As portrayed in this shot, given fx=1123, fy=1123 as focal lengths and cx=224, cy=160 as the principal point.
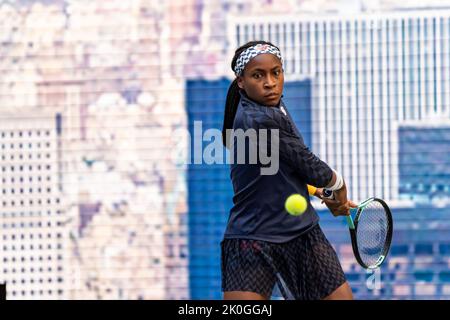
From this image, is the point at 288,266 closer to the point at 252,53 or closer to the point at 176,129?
the point at 252,53

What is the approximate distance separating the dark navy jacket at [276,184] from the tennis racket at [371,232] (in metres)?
0.52

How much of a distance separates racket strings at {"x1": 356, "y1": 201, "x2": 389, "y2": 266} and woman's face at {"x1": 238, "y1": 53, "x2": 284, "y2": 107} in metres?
0.82

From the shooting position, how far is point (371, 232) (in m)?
5.23

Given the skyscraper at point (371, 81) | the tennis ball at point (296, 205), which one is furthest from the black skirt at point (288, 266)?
the skyscraper at point (371, 81)

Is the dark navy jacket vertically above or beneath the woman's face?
beneath

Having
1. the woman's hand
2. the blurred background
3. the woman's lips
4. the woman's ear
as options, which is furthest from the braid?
the blurred background

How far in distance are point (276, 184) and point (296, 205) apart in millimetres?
126

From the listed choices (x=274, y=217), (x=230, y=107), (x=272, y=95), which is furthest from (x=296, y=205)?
(x=230, y=107)

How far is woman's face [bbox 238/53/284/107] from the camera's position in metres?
4.68

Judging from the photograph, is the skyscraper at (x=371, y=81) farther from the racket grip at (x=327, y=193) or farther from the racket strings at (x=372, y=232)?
the racket grip at (x=327, y=193)

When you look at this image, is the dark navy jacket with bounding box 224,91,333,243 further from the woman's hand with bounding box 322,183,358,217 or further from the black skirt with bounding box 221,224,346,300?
the woman's hand with bounding box 322,183,358,217

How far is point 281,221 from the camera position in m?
4.62

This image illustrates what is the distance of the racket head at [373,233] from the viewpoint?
5.16m
